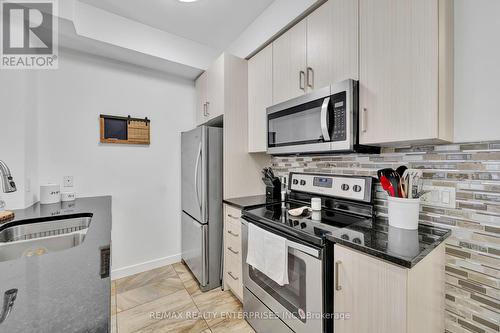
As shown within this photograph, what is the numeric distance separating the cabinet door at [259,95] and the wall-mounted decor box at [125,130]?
1.25 meters

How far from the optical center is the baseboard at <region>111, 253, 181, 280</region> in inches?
92.8

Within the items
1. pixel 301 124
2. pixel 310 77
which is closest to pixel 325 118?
pixel 301 124

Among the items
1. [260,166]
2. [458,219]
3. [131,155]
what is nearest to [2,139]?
[131,155]

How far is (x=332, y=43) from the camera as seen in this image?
137 centimetres

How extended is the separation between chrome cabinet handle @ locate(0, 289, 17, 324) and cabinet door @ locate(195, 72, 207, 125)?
2.17 m

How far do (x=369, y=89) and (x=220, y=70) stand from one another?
1.48 meters

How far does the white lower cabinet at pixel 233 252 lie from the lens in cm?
186

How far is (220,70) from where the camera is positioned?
7.12ft

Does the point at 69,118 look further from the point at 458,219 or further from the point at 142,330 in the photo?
the point at 458,219

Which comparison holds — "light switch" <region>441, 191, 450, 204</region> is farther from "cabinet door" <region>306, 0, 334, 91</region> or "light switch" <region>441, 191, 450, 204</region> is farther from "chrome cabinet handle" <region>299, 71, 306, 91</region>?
"chrome cabinet handle" <region>299, 71, 306, 91</region>

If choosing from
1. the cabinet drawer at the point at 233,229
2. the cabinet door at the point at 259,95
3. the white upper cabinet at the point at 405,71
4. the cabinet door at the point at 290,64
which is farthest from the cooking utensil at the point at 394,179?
the cabinet drawer at the point at 233,229

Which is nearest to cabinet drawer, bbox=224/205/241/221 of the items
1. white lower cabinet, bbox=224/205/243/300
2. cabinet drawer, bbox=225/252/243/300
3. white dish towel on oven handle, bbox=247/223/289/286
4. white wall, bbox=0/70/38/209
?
white lower cabinet, bbox=224/205/243/300

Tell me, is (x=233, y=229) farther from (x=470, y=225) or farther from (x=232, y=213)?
(x=470, y=225)

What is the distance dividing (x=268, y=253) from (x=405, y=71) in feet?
4.15
